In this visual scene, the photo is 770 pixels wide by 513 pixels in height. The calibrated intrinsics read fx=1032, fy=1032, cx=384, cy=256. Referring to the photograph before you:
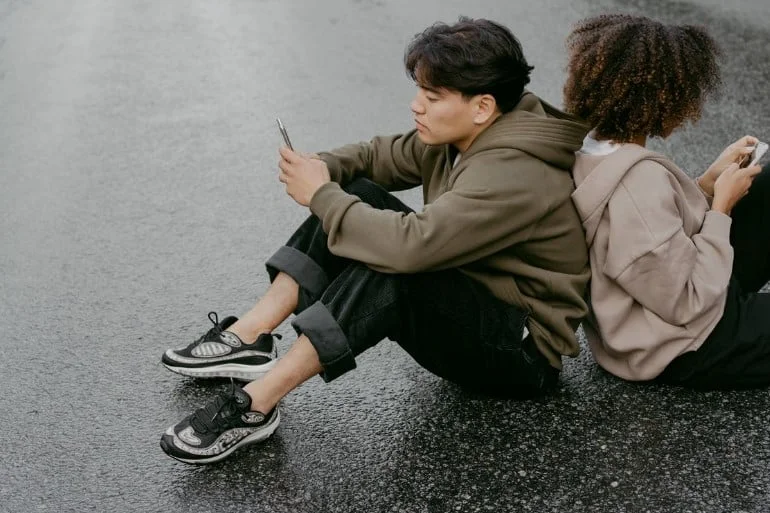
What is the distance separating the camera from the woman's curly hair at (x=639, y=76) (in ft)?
9.48

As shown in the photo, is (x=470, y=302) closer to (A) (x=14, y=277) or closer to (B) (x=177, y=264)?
(B) (x=177, y=264)

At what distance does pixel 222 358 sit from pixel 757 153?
1.76 m

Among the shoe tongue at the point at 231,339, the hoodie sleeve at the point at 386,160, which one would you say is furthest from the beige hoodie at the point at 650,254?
the shoe tongue at the point at 231,339

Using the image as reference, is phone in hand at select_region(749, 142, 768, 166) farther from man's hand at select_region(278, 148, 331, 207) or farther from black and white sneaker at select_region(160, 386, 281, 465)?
black and white sneaker at select_region(160, 386, 281, 465)

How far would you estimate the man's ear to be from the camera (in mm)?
2871

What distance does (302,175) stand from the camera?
Answer: 2.93 metres

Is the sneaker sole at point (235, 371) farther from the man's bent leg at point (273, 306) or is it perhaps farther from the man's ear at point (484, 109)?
the man's ear at point (484, 109)

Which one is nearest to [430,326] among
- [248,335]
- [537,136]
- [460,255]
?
[460,255]

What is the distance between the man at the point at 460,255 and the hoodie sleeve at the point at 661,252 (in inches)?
5.4

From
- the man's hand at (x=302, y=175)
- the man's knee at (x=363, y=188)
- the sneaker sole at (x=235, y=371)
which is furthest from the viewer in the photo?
the sneaker sole at (x=235, y=371)

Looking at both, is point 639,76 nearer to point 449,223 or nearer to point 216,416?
point 449,223

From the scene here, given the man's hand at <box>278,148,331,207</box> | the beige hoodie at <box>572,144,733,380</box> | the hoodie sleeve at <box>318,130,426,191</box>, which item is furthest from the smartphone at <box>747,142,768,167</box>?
the man's hand at <box>278,148,331,207</box>

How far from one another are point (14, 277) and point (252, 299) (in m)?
1.02

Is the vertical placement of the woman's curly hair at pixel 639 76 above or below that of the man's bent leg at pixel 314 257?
above
